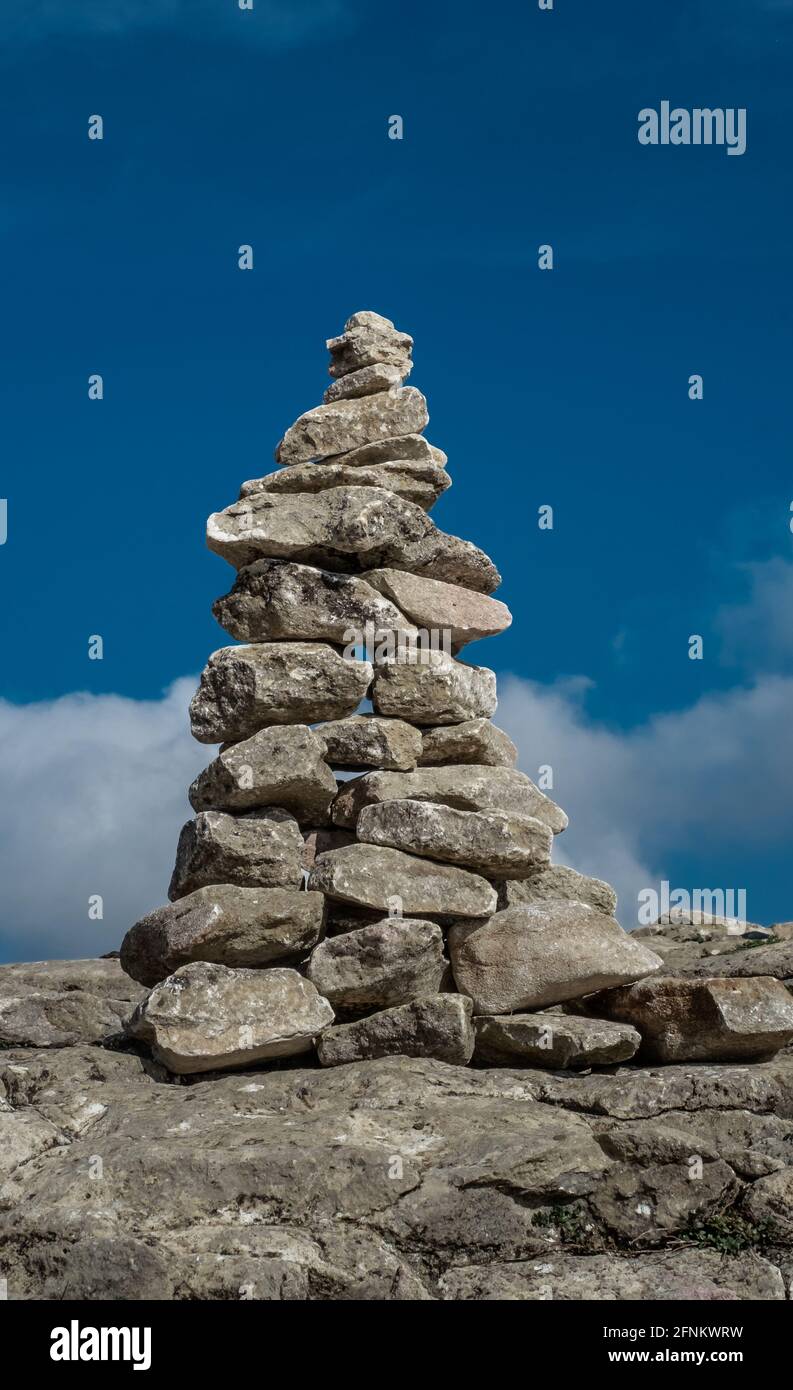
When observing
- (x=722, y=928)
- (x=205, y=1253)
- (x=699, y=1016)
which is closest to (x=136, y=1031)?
(x=205, y=1253)

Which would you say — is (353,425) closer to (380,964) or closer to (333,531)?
(333,531)

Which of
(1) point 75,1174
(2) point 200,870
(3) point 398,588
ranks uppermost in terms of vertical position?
(3) point 398,588

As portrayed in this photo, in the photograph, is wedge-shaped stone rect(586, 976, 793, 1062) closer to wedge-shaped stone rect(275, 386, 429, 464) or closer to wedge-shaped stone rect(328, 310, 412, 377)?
wedge-shaped stone rect(275, 386, 429, 464)

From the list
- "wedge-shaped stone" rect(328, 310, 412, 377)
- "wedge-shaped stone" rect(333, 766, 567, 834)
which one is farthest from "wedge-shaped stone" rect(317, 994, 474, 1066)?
"wedge-shaped stone" rect(328, 310, 412, 377)

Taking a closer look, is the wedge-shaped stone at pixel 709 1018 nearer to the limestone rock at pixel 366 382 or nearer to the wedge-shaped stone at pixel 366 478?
the wedge-shaped stone at pixel 366 478

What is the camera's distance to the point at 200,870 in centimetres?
1108

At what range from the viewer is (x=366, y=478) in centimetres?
1267

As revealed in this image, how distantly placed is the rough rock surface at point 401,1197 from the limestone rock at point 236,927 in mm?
1364

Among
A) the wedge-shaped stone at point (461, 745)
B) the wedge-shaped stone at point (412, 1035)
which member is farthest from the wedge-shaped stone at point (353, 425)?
the wedge-shaped stone at point (412, 1035)

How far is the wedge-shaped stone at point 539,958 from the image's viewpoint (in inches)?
418

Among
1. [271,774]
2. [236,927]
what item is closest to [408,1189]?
[236,927]

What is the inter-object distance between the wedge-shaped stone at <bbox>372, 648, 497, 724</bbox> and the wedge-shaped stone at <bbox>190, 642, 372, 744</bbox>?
0.18 metres
